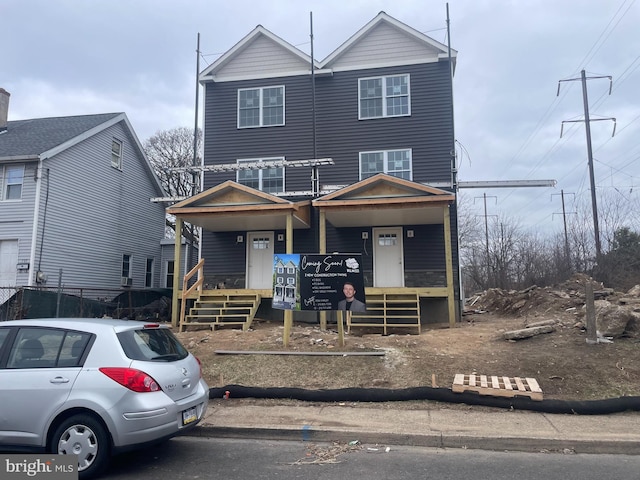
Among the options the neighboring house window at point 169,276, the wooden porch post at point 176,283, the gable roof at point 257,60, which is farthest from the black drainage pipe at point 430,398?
the neighboring house window at point 169,276

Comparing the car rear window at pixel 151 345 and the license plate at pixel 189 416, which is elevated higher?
the car rear window at pixel 151 345

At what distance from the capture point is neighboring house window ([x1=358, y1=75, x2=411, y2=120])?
16625mm

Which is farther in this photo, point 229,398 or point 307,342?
point 307,342

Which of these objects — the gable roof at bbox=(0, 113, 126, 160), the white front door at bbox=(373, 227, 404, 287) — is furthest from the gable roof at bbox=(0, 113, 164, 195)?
the white front door at bbox=(373, 227, 404, 287)

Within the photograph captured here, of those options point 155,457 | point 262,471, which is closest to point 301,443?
point 262,471

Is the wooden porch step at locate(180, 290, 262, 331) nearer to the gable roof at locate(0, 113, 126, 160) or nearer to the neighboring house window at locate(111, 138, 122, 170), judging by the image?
the gable roof at locate(0, 113, 126, 160)

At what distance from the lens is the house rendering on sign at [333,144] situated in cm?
1574

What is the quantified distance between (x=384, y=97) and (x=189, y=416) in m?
14.1

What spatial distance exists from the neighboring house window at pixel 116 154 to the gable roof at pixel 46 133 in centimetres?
100

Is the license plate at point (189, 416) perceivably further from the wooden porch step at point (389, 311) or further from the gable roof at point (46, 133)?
the gable roof at point (46, 133)

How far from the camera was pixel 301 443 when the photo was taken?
19.6ft

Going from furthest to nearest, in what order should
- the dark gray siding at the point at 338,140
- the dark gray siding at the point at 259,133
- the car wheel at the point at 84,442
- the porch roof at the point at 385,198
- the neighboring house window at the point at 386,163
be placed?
the dark gray siding at the point at 259,133, the neighboring house window at the point at 386,163, the dark gray siding at the point at 338,140, the porch roof at the point at 385,198, the car wheel at the point at 84,442

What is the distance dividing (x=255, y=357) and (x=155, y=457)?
3934 mm

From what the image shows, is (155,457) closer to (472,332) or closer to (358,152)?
(472,332)
